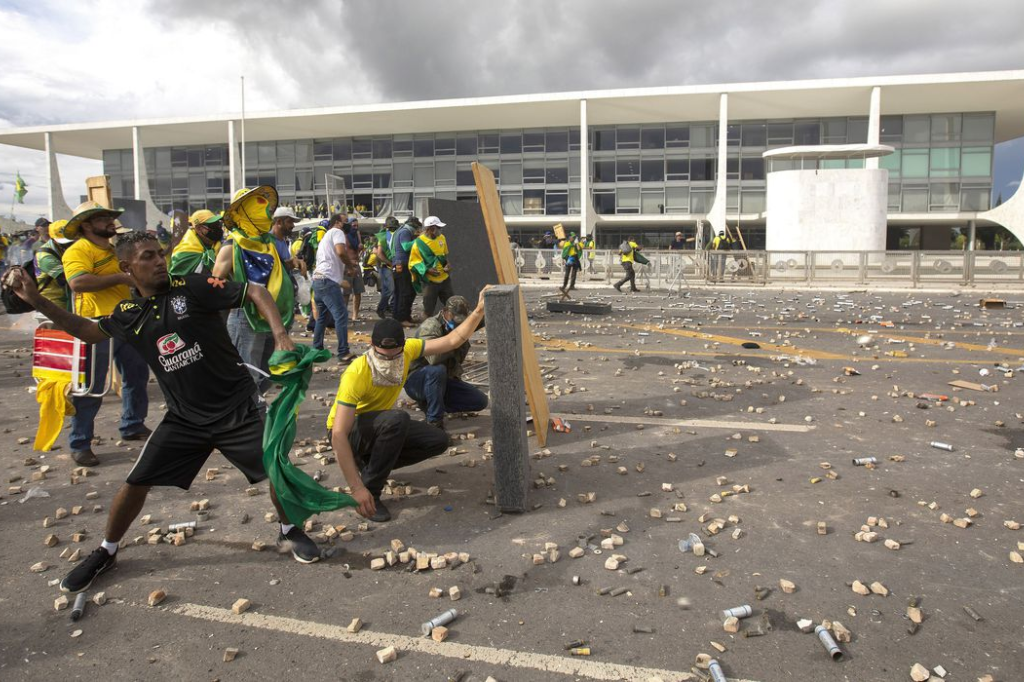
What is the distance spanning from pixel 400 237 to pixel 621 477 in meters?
8.31

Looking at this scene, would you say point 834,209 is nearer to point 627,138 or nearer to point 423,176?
A: point 627,138

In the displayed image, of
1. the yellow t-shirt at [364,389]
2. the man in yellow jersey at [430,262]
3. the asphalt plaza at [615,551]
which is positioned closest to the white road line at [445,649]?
the asphalt plaza at [615,551]

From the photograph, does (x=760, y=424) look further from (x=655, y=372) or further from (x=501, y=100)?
(x=501, y=100)

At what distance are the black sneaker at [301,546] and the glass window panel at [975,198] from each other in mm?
47708

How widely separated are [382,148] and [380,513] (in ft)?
157

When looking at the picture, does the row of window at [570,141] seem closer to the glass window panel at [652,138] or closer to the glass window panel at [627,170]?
the glass window panel at [652,138]

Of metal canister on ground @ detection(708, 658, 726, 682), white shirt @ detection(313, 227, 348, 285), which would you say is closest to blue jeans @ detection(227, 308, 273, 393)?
white shirt @ detection(313, 227, 348, 285)

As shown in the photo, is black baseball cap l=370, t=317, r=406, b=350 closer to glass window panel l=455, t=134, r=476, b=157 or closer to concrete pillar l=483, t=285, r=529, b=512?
concrete pillar l=483, t=285, r=529, b=512

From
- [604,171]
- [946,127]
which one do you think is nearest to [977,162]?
[946,127]

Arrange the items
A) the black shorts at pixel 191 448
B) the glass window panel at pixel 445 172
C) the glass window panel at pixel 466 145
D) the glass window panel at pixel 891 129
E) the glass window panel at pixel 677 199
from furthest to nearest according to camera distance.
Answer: the glass window panel at pixel 445 172
the glass window panel at pixel 466 145
the glass window panel at pixel 677 199
the glass window panel at pixel 891 129
the black shorts at pixel 191 448

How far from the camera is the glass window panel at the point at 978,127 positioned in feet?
A: 135

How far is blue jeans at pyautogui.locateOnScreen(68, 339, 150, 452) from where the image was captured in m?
5.39

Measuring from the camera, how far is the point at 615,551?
3799mm

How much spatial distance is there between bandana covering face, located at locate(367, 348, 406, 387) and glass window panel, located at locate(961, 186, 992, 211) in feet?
154
